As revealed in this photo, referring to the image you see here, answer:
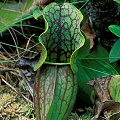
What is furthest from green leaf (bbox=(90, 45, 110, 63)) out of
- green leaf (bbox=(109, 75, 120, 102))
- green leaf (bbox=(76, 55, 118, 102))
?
green leaf (bbox=(109, 75, 120, 102))

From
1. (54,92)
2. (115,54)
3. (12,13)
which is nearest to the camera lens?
(54,92)

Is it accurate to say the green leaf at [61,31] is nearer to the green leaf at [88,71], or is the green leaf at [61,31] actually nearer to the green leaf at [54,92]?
the green leaf at [54,92]

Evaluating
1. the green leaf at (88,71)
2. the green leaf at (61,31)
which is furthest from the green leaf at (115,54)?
the green leaf at (61,31)

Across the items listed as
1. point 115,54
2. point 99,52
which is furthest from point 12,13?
point 115,54

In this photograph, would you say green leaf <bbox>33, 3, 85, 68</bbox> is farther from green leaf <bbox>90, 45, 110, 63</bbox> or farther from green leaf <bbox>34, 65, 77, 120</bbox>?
green leaf <bbox>90, 45, 110, 63</bbox>

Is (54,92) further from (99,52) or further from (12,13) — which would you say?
(12,13)

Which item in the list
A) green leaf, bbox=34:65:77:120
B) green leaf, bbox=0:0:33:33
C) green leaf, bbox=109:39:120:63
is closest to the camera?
green leaf, bbox=34:65:77:120
